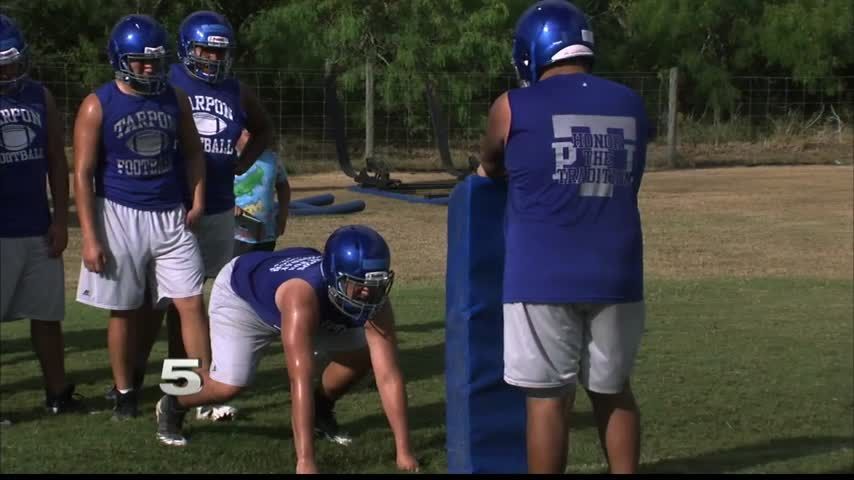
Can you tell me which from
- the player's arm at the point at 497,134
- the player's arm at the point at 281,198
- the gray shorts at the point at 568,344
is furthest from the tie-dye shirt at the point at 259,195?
the gray shorts at the point at 568,344

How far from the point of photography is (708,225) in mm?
17969

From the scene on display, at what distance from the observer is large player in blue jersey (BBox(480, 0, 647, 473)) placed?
4.86 metres

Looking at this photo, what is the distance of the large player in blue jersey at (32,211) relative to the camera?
7.28 metres

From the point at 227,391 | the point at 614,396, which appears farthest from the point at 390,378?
the point at 614,396

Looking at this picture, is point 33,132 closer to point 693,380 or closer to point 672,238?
point 693,380

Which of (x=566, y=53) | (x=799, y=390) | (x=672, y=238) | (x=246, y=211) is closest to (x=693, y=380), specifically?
(x=799, y=390)

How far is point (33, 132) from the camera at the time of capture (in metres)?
7.37

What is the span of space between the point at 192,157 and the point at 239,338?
1.33 m

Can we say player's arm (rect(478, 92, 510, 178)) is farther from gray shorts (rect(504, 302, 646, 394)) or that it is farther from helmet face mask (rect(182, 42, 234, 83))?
helmet face mask (rect(182, 42, 234, 83))

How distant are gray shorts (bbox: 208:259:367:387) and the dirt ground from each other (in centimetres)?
741

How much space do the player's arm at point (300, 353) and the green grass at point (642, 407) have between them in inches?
32.2

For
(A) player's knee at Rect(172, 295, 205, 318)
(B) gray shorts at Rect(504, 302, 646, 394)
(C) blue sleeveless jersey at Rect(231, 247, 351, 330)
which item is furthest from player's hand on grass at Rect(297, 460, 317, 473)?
(A) player's knee at Rect(172, 295, 205, 318)

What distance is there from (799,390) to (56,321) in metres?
4.10

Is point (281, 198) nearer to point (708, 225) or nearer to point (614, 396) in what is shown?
point (614, 396)
